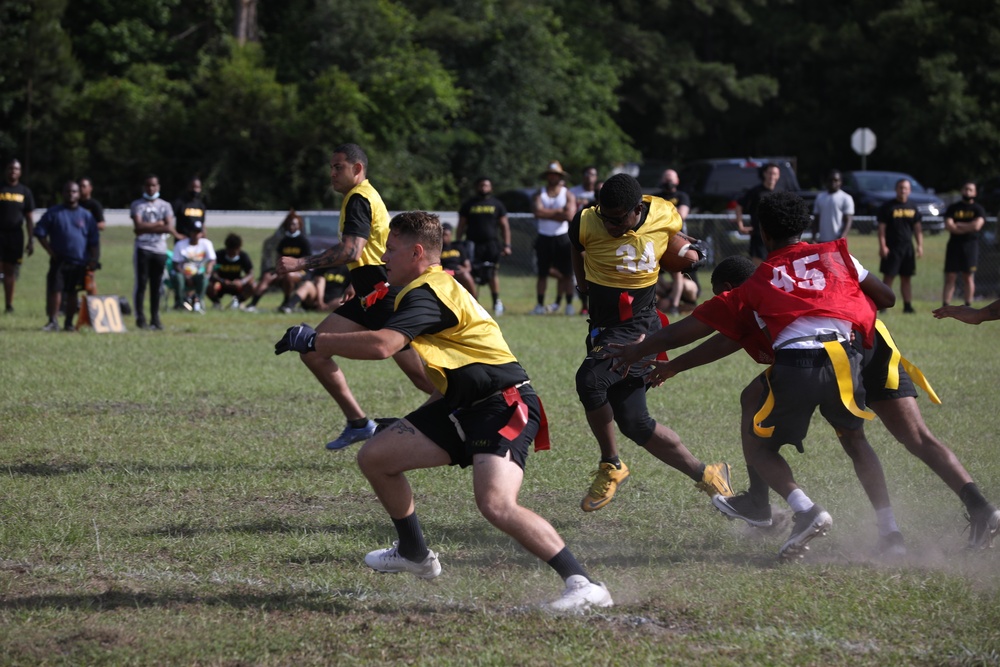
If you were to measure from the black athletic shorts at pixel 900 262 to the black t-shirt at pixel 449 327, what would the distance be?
14.1 metres

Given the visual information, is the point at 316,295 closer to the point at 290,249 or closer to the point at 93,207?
the point at 290,249

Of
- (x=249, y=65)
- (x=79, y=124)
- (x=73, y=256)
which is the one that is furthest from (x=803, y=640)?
(x=79, y=124)

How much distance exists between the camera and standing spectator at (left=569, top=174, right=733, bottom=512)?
20.7 feet

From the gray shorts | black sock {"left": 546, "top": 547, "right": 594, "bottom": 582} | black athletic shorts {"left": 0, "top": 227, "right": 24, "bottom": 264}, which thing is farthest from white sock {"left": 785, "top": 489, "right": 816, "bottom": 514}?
black athletic shorts {"left": 0, "top": 227, "right": 24, "bottom": 264}

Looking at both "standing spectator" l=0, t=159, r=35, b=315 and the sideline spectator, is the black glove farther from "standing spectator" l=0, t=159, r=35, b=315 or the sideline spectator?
"standing spectator" l=0, t=159, r=35, b=315

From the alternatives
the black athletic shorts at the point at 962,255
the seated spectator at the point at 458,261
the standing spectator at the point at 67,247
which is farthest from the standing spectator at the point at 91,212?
the black athletic shorts at the point at 962,255

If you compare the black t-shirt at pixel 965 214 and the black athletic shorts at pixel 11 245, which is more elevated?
the black t-shirt at pixel 965 214

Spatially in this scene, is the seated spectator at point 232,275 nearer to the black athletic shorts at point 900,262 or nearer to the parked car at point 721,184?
the black athletic shorts at point 900,262

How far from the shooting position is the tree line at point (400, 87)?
34.2m

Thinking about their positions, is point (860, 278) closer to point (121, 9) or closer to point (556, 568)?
point (556, 568)

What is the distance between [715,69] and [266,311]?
3021cm

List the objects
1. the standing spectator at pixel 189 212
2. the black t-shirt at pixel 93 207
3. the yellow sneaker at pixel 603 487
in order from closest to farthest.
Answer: the yellow sneaker at pixel 603 487, the black t-shirt at pixel 93 207, the standing spectator at pixel 189 212

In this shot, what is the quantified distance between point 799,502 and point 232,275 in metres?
14.5

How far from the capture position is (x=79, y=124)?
35.3 m
